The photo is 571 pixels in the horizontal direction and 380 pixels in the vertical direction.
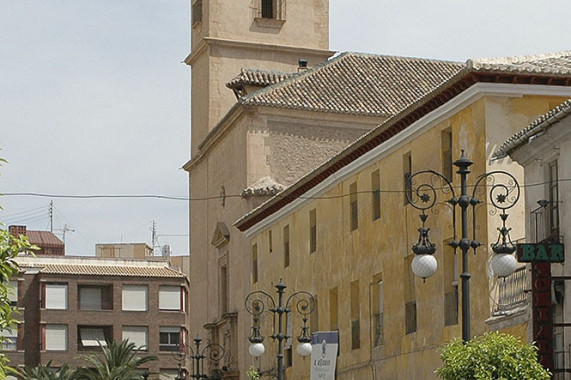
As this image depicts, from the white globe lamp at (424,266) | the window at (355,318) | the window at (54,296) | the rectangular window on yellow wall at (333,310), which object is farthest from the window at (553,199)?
the window at (54,296)

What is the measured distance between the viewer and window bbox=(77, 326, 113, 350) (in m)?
93.9

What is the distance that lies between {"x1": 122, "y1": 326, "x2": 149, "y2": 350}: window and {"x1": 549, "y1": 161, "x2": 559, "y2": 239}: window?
7175cm

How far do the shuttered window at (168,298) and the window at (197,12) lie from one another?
120ft

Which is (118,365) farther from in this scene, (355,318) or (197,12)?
(355,318)

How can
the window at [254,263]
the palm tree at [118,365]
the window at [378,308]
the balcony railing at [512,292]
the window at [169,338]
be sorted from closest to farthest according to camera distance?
the balcony railing at [512,292], the window at [378,308], the window at [254,263], the palm tree at [118,365], the window at [169,338]

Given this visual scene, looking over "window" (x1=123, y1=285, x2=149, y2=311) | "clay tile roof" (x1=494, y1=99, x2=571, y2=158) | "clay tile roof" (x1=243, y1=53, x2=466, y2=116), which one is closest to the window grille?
"clay tile roof" (x1=494, y1=99, x2=571, y2=158)

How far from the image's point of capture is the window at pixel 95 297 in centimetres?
9444

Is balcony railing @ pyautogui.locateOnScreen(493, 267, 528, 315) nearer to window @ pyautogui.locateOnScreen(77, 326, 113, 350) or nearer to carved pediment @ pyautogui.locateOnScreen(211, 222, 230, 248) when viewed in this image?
carved pediment @ pyautogui.locateOnScreen(211, 222, 230, 248)

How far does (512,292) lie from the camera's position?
27.3m

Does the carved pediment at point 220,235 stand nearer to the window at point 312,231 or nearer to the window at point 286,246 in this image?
the window at point 286,246

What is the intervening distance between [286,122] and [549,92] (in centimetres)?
2453

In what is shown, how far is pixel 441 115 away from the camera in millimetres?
30750

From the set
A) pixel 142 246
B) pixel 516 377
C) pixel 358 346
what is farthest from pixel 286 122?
pixel 142 246

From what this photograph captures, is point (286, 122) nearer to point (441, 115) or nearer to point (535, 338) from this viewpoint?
point (441, 115)
